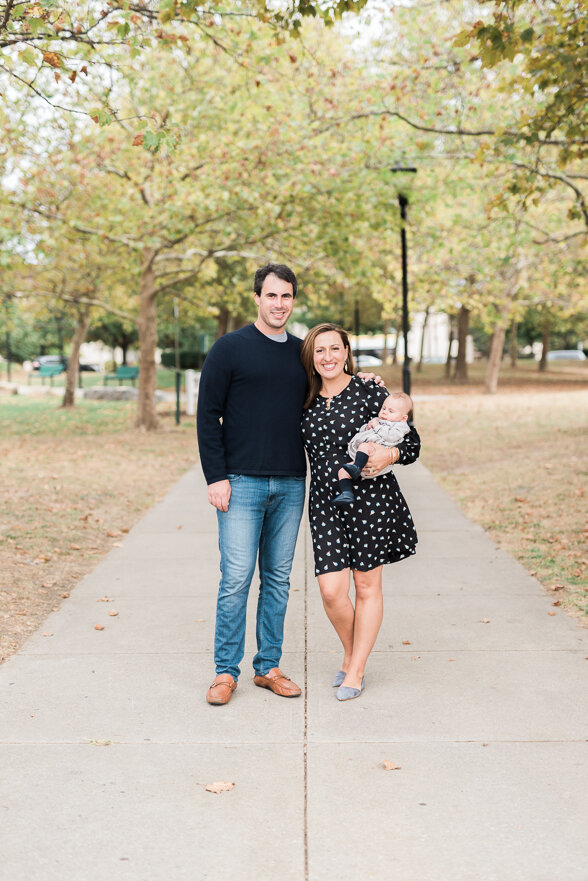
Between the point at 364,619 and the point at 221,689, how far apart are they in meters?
0.75

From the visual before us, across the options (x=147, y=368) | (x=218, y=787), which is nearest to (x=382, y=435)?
(x=218, y=787)

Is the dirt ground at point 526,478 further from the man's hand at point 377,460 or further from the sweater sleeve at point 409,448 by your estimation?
the man's hand at point 377,460

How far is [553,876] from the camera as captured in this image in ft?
9.76

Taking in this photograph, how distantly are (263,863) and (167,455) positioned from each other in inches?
513

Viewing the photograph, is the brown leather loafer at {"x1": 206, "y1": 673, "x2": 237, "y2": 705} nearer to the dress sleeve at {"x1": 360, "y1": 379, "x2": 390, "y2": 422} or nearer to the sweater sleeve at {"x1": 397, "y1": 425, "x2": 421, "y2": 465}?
the sweater sleeve at {"x1": 397, "y1": 425, "x2": 421, "y2": 465}

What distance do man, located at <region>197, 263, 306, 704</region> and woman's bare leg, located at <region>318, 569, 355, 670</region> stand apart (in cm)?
28

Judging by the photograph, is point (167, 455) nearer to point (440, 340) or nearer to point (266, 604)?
point (266, 604)

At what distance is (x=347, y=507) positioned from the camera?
4.53 m

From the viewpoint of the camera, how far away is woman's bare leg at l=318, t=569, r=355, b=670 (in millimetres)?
4527

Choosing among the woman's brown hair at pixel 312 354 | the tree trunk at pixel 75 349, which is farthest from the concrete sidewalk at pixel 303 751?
the tree trunk at pixel 75 349

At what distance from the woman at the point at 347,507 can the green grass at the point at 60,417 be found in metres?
15.7

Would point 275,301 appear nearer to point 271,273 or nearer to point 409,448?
point 271,273

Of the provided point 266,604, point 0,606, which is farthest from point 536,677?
point 0,606

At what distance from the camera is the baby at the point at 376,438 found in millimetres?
4289
